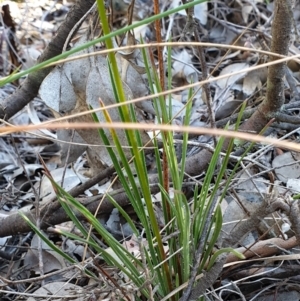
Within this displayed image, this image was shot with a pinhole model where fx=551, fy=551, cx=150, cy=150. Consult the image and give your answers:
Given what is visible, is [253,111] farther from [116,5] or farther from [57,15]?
[57,15]

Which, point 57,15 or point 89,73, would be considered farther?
point 57,15

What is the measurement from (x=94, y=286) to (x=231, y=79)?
91cm

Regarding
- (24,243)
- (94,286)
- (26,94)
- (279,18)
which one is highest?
(279,18)

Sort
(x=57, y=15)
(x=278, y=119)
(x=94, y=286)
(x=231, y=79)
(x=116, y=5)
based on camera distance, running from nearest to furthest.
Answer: (x=94, y=286) < (x=278, y=119) < (x=231, y=79) < (x=116, y=5) < (x=57, y=15)

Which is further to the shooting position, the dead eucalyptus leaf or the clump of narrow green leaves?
the dead eucalyptus leaf

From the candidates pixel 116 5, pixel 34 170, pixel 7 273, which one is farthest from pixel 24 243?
pixel 116 5

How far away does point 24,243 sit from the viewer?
1.17 meters

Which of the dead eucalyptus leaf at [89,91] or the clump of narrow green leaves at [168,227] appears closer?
the clump of narrow green leaves at [168,227]

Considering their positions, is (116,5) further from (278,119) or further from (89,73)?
(278,119)

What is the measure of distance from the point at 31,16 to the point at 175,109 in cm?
115

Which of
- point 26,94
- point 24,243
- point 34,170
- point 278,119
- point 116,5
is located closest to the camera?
point 278,119

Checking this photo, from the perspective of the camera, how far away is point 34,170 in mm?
1420

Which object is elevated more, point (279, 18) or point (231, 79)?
point (279, 18)

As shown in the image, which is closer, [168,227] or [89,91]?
[168,227]
